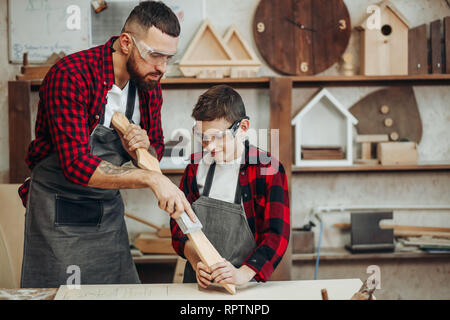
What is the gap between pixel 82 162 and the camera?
53.6 inches

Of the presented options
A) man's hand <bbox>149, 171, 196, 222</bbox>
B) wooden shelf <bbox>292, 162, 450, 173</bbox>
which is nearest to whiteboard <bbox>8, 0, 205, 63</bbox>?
wooden shelf <bbox>292, 162, 450, 173</bbox>

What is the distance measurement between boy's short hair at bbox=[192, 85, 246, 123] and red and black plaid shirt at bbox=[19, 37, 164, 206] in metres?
0.32

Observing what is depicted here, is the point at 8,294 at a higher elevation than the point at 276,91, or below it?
below

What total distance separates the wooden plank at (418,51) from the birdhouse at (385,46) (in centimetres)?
7

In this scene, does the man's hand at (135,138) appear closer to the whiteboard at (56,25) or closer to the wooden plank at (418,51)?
the whiteboard at (56,25)

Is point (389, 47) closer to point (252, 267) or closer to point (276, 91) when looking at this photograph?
point (276, 91)

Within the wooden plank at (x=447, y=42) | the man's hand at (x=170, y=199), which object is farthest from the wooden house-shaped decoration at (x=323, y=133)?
the man's hand at (x=170, y=199)

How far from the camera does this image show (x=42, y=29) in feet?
9.33

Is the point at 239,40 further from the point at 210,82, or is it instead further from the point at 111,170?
the point at 111,170

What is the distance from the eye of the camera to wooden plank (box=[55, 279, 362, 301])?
1.20m

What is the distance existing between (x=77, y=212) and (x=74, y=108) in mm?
382

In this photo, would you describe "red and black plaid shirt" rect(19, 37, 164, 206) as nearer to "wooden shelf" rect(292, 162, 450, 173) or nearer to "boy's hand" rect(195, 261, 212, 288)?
"boy's hand" rect(195, 261, 212, 288)
